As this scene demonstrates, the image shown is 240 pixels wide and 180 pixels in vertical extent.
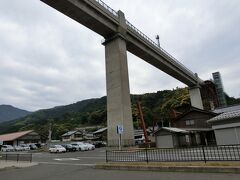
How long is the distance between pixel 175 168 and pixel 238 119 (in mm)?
13042

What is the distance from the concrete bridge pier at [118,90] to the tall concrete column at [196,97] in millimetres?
33654

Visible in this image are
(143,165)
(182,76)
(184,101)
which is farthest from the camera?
(184,101)

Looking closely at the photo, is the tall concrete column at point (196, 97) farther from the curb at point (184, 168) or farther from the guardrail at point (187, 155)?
the curb at point (184, 168)

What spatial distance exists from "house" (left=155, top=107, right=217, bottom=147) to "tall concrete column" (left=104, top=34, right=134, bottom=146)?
468 centimetres

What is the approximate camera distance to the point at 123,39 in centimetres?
3322

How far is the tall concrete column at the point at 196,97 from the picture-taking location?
192 feet

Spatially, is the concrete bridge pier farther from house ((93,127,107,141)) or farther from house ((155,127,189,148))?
house ((93,127,107,141))

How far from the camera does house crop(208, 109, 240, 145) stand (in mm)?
19906

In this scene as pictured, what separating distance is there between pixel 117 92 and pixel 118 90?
33 cm

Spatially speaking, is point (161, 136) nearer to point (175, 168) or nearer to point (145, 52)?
point (145, 52)

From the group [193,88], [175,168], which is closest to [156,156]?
[175,168]

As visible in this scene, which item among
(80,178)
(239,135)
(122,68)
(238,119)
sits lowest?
(80,178)

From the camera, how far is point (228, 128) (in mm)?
20688

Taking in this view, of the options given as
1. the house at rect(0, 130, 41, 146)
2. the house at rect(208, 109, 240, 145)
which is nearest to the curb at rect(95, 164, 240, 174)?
the house at rect(208, 109, 240, 145)
